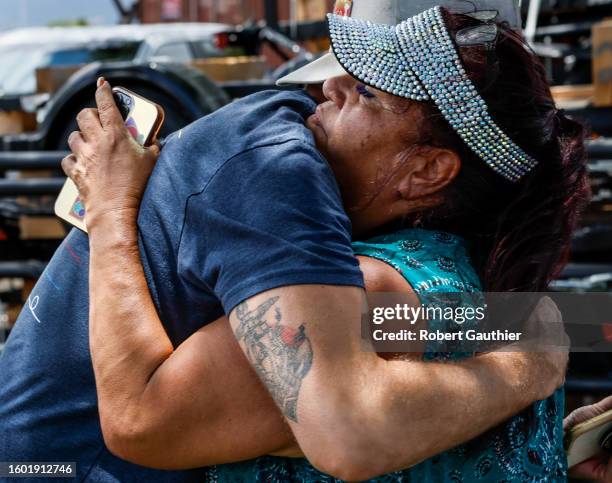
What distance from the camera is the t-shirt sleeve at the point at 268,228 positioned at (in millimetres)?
1448

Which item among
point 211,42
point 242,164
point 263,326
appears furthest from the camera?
point 211,42

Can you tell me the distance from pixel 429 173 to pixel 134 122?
557 millimetres

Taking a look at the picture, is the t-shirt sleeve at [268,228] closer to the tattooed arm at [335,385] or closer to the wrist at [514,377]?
the tattooed arm at [335,385]

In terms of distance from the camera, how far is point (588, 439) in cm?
202

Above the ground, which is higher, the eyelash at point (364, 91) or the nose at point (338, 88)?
the eyelash at point (364, 91)

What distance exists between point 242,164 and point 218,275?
19cm

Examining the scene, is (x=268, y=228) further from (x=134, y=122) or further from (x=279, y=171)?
(x=134, y=122)

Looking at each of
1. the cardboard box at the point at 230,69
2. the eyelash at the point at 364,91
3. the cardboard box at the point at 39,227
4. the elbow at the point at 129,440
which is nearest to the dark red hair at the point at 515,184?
the eyelash at the point at 364,91

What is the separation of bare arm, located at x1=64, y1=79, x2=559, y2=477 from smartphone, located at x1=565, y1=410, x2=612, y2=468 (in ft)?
1.24

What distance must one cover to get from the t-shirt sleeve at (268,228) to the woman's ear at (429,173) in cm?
23

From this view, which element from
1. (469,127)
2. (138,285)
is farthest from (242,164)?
(469,127)

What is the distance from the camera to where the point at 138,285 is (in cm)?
160

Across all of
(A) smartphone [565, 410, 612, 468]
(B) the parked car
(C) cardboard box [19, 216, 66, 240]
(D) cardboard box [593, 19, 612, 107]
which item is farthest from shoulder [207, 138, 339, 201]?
(B) the parked car

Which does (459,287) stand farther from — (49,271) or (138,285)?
(49,271)
